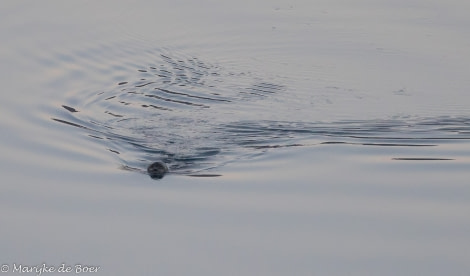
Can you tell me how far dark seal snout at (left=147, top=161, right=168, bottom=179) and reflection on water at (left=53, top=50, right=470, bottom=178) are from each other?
200mm

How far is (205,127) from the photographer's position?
10.2 metres

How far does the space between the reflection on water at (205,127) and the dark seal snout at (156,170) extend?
0.20 meters

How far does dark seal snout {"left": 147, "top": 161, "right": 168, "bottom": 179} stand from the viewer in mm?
9141

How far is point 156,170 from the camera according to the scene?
9141mm

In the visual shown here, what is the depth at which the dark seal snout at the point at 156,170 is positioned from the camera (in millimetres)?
9141

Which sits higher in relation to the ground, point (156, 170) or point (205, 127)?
point (205, 127)

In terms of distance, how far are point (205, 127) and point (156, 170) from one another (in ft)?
4.05

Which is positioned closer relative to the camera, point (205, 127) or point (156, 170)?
point (156, 170)

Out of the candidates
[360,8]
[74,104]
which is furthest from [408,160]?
[360,8]

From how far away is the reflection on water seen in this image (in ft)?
31.8

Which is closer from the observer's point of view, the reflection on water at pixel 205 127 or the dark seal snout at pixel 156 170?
the dark seal snout at pixel 156 170

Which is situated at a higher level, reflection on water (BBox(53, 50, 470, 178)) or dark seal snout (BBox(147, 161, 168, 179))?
reflection on water (BBox(53, 50, 470, 178))

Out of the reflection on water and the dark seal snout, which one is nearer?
the dark seal snout

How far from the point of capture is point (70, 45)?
1257 centimetres
